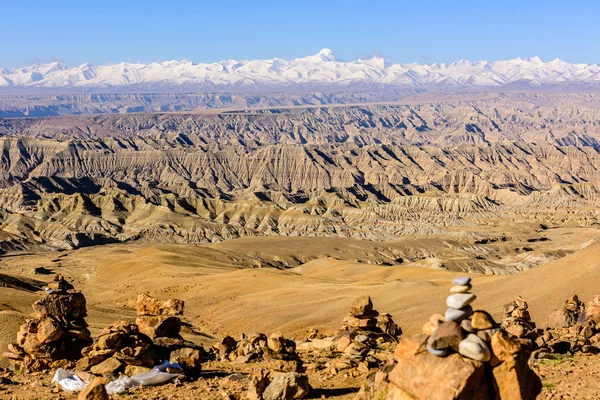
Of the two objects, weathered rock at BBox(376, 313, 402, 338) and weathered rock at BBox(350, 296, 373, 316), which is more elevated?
weathered rock at BBox(350, 296, 373, 316)

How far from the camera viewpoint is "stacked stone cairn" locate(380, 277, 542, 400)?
1169 centimetres

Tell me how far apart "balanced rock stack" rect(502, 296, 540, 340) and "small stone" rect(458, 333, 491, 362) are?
45.6 feet

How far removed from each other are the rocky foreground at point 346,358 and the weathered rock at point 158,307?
16.4 metres

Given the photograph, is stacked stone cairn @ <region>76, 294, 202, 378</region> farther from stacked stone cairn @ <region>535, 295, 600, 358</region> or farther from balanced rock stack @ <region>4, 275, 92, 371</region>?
stacked stone cairn @ <region>535, 295, 600, 358</region>

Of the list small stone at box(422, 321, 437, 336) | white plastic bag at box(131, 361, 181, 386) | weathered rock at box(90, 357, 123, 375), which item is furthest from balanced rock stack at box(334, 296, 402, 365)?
small stone at box(422, 321, 437, 336)

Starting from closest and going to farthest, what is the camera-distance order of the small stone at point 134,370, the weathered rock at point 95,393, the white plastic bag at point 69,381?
the weathered rock at point 95,393 < the white plastic bag at point 69,381 < the small stone at point 134,370

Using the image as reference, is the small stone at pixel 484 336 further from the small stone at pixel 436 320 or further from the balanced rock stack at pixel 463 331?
the small stone at pixel 436 320

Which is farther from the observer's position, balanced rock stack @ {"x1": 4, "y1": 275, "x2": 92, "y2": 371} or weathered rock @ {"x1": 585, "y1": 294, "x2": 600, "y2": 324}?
weathered rock @ {"x1": 585, "y1": 294, "x2": 600, "y2": 324}

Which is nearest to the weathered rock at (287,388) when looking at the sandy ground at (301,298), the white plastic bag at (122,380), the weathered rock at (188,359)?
the sandy ground at (301,298)

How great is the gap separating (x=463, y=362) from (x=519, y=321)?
61.0ft

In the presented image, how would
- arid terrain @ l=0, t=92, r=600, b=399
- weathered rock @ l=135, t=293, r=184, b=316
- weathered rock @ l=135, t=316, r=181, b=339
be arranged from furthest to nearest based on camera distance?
weathered rock @ l=135, t=293, r=184, b=316
arid terrain @ l=0, t=92, r=600, b=399
weathered rock @ l=135, t=316, r=181, b=339

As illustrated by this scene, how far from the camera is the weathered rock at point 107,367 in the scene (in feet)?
71.3

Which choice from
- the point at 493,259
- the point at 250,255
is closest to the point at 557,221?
the point at 493,259

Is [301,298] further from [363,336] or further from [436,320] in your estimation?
[436,320]
